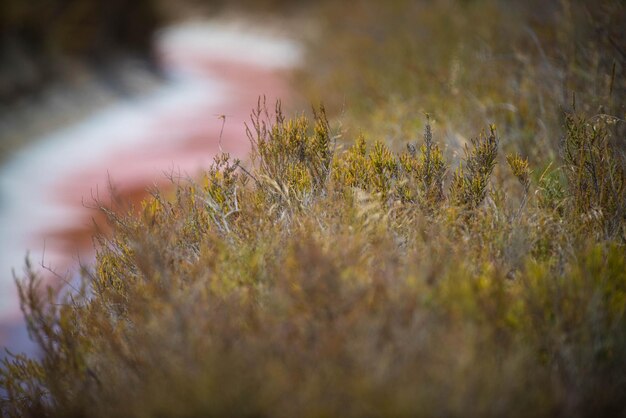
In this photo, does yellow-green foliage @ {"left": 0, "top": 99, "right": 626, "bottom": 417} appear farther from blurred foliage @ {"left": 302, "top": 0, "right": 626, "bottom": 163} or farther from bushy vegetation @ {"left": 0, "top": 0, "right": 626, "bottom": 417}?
blurred foliage @ {"left": 302, "top": 0, "right": 626, "bottom": 163}

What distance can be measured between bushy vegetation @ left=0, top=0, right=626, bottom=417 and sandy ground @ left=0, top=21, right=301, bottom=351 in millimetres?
779

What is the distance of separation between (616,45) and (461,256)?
117 inches

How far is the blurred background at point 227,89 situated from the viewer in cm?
558

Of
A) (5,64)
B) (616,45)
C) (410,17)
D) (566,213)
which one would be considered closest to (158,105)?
(5,64)

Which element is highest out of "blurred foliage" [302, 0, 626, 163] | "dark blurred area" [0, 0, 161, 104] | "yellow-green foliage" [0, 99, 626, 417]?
"dark blurred area" [0, 0, 161, 104]

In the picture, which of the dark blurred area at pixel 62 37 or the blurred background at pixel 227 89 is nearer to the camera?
the blurred background at pixel 227 89

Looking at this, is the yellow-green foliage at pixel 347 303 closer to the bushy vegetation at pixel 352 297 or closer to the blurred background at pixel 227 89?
the bushy vegetation at pixel 352 297

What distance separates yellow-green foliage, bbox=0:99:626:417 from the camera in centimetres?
244

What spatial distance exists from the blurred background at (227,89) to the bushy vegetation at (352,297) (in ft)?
1.40

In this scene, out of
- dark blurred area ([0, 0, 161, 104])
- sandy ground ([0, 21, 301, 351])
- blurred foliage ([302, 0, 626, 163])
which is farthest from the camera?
dark blurred area ([0, 0, 161, 104])

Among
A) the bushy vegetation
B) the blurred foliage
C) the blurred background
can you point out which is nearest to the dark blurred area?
the blurred background

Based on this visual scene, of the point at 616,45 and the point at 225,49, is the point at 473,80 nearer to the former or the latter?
the point at 616,45

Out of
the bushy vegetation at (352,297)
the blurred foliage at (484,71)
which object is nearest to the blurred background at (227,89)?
the blurred foliage at (484,71)

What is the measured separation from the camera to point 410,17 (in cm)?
1090
